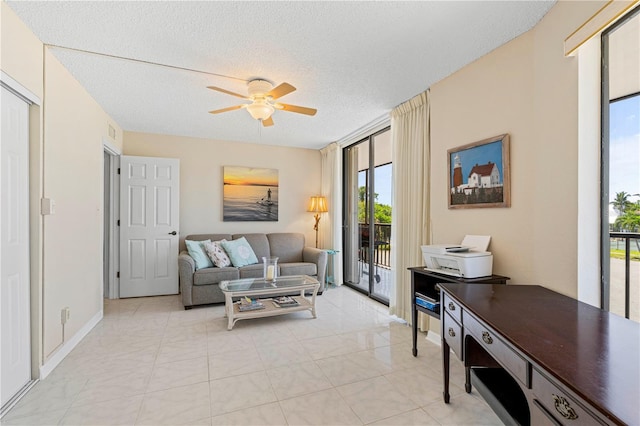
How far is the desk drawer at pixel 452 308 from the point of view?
161cm

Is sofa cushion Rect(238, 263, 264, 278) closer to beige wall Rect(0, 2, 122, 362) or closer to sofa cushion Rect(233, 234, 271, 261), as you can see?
sofa cushion Rect(233, 234, 271, 261)

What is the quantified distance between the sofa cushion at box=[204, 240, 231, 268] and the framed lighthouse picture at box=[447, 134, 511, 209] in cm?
288

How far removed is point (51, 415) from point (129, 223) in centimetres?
287

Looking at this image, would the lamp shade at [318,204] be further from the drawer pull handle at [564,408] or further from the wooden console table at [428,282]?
the drawer pull handle at [564,408]

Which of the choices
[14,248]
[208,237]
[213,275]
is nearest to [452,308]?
[14,248]

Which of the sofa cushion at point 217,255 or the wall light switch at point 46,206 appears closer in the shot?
the wall light switch at point 46,206

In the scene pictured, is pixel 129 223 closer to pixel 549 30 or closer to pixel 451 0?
pixel 451 0

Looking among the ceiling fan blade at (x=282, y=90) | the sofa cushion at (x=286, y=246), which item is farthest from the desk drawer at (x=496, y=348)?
the sofa cushion at (x=286, y=246)

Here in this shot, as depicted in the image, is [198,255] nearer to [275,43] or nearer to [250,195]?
[250,195]

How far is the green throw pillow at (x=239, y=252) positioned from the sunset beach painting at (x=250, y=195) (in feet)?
2.15

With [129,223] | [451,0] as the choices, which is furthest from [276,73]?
[129,223]

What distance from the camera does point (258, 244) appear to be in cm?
473

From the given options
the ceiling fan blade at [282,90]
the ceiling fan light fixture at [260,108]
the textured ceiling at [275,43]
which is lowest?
the ceiling fan light fixture at [260,108]

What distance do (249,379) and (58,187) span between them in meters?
2.08
